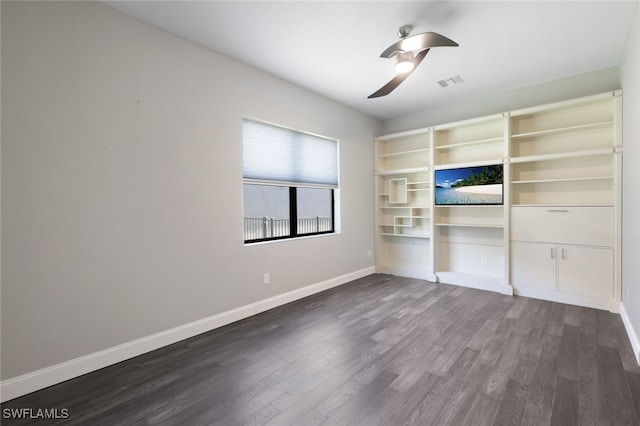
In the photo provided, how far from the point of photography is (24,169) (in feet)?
6.36

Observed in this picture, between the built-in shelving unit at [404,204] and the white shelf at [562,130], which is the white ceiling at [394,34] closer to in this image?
the white shelf at [562,130]

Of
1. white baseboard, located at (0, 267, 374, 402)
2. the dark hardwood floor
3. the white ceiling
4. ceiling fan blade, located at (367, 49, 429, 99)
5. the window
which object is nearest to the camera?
the dark hardwood floor

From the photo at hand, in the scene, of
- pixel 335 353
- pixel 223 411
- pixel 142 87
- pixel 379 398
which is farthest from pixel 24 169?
pixel 379 398

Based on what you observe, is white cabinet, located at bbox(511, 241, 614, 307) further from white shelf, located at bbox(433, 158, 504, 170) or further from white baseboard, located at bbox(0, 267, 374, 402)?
white baseboard, located at bbox(0, 267, 374, 402)

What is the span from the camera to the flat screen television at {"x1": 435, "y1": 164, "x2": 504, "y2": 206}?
4.11 meters

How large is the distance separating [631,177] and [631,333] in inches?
56.0

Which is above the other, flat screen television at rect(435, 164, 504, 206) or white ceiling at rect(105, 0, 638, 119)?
white ceiling at rect(105, 0, 638, 119)

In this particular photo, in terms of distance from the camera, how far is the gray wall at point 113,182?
1.93 metres

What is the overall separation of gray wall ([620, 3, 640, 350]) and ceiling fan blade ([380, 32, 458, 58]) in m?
1.57

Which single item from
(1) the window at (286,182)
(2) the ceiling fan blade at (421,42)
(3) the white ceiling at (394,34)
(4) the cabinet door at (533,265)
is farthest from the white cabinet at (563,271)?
(2) the ceiling fan blade at (421,42)

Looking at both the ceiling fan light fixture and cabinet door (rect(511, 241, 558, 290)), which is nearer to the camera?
the ceiling fan light fixture

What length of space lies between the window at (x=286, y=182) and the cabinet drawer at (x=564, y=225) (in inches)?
104

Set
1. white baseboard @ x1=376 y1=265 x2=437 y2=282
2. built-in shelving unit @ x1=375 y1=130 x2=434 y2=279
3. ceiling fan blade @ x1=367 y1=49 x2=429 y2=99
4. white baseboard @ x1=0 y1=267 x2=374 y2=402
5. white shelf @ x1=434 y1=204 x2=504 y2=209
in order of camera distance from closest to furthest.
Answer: white baseboard @ x1=0 y1=267 x2=374 y2=402, ceiling fan blade @ x1=367 y1=49 x2=429 y2=99, white shelf @ x1=434 y1=204 x2=504 y2=209, white baseboard @ x1=376 y1=265 x2=437 y2=282, built-in shelving unit @ x1=375 y1=130 x2=434 y2=279
